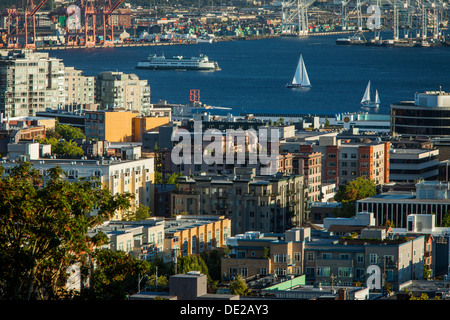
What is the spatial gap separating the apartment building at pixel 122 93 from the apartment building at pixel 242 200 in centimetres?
2941

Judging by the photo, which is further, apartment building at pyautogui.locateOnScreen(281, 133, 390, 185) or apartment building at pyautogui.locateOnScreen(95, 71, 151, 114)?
apartment building at pyautogui.locateOnScreen(95, 71, 151, 114)

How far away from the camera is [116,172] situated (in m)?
28.5

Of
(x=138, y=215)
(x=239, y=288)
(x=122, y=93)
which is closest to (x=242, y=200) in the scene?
(x=138, y=215)

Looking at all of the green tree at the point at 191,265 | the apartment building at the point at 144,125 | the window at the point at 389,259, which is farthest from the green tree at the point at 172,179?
the window at the point at 389,259

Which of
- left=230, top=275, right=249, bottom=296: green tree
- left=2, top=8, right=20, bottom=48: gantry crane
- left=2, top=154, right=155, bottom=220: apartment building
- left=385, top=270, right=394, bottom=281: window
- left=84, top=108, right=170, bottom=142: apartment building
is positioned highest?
left=2, top=8, right=20, bottom=48: gantry crane

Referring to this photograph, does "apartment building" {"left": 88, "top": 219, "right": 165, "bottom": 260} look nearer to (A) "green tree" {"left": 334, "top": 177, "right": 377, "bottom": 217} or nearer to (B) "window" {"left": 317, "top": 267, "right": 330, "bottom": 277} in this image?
(B) "window" {"left": 317, "top": 267, "right": 330, "bottom": 277}

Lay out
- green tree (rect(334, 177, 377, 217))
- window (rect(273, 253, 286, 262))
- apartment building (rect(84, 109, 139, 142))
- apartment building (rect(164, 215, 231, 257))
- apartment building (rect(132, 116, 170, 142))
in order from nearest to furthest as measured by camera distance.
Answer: window (rect(273, 253, 286, 262)) → apartment building (rect(164, 215, 231, 257)) → green tree (rect(334, 177, 377, 217)) → apartment building (rect(132, 116, 170, 142)) → apartment building (rect(84, 109, 139, 142))

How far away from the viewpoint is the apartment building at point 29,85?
53.9 metres

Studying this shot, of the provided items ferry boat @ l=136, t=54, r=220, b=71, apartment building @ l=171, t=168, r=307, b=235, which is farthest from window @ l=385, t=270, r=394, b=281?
ferry boat @ l=136, t=54, r=220, b=71

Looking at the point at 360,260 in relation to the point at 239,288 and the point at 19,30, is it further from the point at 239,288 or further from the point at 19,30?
the point at 19,30

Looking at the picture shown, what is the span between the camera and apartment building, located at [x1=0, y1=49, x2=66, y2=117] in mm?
53875

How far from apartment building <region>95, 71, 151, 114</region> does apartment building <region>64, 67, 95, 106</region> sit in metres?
0.53
